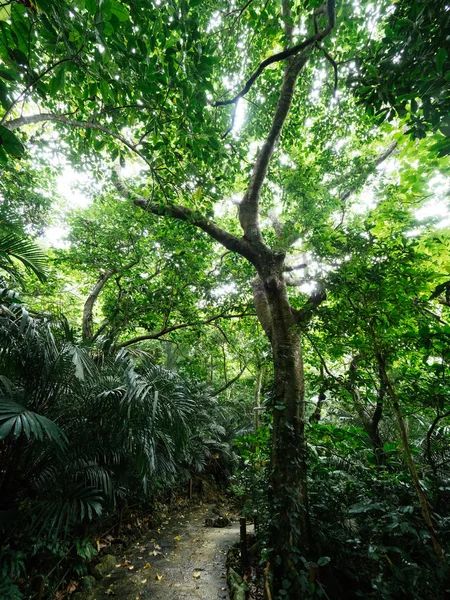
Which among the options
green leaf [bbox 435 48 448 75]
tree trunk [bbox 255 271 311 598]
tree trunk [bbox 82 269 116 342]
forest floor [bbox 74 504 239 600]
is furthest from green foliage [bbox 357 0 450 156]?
tree trunk [bbox 82 269 116 342]

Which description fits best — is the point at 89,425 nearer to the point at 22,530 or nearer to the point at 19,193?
the point at 22,530

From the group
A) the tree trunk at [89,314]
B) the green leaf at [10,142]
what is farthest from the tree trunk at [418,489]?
the tree trunk at [89,314]

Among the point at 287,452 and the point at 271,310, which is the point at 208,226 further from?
the point at 287,452

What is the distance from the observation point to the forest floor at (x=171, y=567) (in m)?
3.39

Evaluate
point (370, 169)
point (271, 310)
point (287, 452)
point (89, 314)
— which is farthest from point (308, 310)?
point (89, 314)

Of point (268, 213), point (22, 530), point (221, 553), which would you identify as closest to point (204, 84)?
point (22, 530)

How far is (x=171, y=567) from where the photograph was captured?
4059 millimetres

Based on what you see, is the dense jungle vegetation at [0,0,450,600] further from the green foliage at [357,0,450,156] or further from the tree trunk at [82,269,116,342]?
the tree trunk at [82,269,116,342]

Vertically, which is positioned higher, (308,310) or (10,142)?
(308,310)

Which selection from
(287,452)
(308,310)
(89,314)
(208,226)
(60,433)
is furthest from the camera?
(89,314)

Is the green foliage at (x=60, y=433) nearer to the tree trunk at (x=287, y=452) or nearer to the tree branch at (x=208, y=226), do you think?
the tree trunk at (x=287, y=452)

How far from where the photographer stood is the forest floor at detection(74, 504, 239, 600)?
11.1 ft

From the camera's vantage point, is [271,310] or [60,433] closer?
[60,433]

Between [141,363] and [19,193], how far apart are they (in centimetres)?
482
